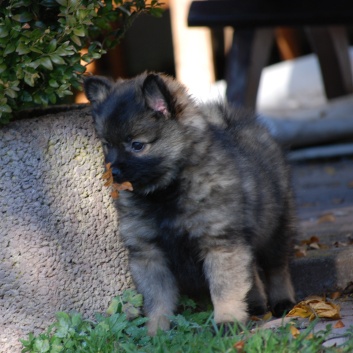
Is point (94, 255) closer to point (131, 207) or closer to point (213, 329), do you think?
point (131, 207)

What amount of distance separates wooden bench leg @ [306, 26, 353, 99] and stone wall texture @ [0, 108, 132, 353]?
5363 millimetres

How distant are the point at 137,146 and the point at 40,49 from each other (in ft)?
1.87

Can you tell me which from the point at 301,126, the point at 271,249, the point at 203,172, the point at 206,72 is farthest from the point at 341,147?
the point at 203,172

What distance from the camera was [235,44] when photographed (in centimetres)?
672

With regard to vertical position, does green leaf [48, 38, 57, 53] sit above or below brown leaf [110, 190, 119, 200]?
above

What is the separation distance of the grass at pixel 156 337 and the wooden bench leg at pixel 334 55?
541 centimetres

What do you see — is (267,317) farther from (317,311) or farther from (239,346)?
(239,346)

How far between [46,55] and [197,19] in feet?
10.6

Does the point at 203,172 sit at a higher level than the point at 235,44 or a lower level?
higher

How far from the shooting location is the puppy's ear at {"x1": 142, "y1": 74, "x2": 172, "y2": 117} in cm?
320

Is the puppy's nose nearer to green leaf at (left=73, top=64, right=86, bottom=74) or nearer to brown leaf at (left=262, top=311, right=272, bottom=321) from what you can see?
green leaf at (left=73, top=64, right=86, bottom=74)

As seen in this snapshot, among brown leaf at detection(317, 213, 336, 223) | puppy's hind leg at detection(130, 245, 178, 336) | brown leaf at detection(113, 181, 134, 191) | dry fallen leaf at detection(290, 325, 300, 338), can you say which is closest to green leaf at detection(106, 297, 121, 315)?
puppy's hind leg at detection(130, 245, 178, 336)

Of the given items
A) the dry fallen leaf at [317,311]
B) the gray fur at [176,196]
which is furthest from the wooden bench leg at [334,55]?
the dry fallen leaf at [317,311]

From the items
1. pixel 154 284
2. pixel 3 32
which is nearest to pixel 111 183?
pixel 154 284
